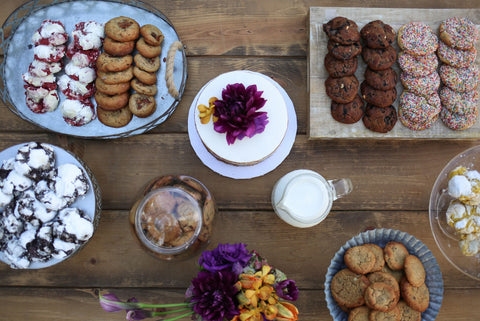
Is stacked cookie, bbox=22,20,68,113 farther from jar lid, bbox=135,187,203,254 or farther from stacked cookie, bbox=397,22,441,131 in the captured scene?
stacked cookie, bbox=397,22,441,131

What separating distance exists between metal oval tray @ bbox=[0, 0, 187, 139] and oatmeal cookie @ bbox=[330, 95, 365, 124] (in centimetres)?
44

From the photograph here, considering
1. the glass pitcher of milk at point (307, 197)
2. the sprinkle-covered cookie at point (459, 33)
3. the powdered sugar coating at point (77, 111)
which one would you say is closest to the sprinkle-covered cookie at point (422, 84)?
the sprinkle-covered cookie at point (459, 33)

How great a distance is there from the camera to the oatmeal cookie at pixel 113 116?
105cm

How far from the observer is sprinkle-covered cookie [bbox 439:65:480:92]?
3.51 ft

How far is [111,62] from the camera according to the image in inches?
39.8

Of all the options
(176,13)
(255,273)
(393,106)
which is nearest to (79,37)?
(176,13)

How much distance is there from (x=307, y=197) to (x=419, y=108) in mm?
411

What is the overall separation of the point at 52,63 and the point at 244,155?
591 millimetres

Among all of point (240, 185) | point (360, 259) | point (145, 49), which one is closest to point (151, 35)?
point (145, 49)

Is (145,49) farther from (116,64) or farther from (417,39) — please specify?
(417,39)

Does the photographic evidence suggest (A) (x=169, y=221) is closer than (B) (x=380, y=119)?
Yes

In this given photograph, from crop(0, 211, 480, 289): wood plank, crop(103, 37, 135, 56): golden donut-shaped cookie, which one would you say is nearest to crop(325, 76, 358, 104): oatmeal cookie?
crop(0, 211, 480, 289): wood plank

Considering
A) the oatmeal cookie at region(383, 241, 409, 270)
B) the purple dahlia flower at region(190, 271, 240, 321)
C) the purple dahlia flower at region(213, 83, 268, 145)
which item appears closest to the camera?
the purple dahlia flower at region(190, 271, 240, 321)

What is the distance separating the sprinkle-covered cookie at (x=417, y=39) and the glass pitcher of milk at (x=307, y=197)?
0.43 meters
